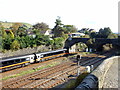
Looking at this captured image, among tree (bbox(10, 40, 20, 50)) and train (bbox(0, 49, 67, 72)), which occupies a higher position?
tree (bbox(10, 40, 20, 50))

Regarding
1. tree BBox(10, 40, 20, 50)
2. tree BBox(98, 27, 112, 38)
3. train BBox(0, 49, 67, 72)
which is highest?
tree BBox(98, 27, 112, 38)

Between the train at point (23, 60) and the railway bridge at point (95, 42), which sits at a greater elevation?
the railway bridge at point (95, 42)

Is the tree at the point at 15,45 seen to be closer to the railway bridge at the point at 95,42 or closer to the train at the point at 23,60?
the train at the point at 23,60

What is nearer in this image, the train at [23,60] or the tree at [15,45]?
the train at [23,60]

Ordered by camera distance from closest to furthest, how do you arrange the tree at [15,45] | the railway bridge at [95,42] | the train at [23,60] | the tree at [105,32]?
the train at [23,60], the tree at [15,45], the railway bridge at [95,42], the tree at [105,32]

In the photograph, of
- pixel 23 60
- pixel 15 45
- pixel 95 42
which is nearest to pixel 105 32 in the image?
pixel 95 42

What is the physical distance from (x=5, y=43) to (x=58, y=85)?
18.8 meters

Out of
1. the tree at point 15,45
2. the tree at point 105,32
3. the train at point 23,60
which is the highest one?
the tree at point 105,32

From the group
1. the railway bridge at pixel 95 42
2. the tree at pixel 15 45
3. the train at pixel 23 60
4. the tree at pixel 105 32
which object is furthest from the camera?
the tree at pixel 105 32

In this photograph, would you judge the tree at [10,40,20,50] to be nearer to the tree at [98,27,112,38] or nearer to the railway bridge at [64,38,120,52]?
the railway bridge at [64,38,120,52]

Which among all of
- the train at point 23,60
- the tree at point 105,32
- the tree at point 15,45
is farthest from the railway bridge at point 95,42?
the tree at point 15,45

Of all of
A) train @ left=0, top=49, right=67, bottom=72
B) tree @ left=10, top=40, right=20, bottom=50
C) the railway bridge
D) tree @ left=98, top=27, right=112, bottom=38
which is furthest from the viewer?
tree @ left=98, top=27, right=112, bottom=38

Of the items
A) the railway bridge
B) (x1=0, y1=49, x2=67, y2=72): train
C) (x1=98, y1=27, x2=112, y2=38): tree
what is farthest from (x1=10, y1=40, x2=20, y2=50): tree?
(x1=98, y1=27, x2=112, y2=38): tree

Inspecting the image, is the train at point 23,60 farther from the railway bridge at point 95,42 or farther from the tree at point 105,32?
the tree at point 105,32
